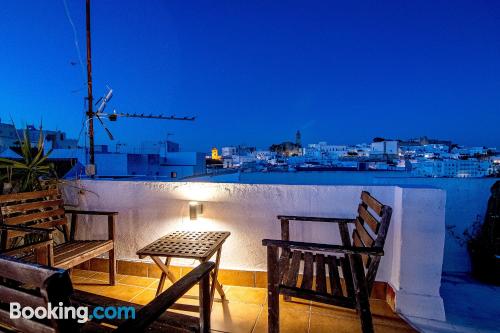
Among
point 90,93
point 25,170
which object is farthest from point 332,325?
point 90,93

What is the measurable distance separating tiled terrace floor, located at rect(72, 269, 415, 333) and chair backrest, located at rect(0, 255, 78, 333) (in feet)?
4.84

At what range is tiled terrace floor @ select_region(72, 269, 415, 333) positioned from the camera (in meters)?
2.06

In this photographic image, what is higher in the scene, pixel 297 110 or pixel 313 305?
pixel 297 110

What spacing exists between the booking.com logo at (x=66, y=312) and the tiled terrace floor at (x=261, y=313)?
1036mm

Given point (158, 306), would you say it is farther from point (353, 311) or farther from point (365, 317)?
point (353, 311)

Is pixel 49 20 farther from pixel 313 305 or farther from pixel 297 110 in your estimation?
pixel 297 110

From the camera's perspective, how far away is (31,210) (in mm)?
2574

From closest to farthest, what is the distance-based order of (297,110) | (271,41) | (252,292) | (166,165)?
(252,292)
(271,41)
(166,165)
(297,110)

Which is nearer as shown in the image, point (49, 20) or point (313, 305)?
point (313, 305)

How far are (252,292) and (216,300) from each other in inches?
14.7

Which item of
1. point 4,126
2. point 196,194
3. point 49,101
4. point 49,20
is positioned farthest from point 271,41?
point 4,126

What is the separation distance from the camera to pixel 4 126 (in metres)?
24.9

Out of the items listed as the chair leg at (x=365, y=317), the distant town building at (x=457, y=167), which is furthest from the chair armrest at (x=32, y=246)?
the distant town building at (x=457, y=167)

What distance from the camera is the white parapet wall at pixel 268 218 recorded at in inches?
84.1
